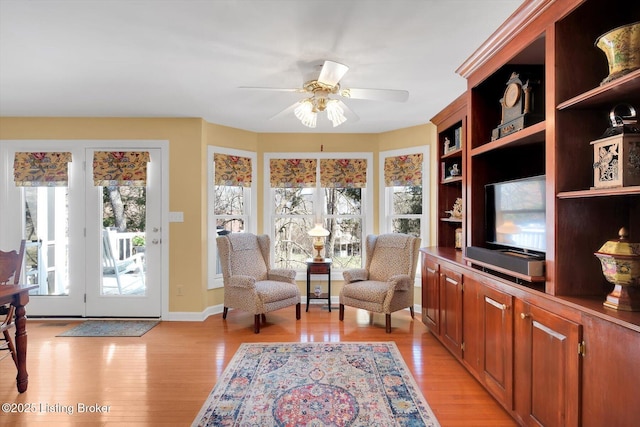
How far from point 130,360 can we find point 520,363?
9.90 feet

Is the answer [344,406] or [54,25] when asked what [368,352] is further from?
[54,25]

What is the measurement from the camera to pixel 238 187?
4.46 meters

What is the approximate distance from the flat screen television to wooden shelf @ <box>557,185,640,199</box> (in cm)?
26

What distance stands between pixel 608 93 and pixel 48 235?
5259 mm

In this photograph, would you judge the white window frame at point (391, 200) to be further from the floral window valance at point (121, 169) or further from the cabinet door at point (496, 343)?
the floral window valance at point (121, 169)

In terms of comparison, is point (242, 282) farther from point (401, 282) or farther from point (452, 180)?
point (452, 180)

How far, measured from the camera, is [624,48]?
1291mm

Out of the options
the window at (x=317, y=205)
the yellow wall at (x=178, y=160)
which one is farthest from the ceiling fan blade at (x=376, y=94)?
the yellow wall at (x=178, y=160)

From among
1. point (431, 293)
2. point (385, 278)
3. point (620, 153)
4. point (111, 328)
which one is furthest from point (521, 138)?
point (111, 328)

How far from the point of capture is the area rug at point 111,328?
3375 millimetres

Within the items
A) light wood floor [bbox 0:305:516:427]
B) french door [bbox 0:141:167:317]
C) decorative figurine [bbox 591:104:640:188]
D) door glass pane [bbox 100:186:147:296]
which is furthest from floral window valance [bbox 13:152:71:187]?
decorative figurine [bbox 591:104:640:188]

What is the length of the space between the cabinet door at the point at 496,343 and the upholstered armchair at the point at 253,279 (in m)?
2.11

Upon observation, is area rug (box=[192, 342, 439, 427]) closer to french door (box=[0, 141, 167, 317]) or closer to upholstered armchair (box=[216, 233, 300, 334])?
upholstered armchair (box=[216, 233, 300, 334])

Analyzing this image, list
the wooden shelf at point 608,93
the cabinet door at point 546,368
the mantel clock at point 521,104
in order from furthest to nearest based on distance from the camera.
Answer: the mantel clock at point 521,104 < the cabinet door at point 546,368 < the wooden shelf at point 608,93
